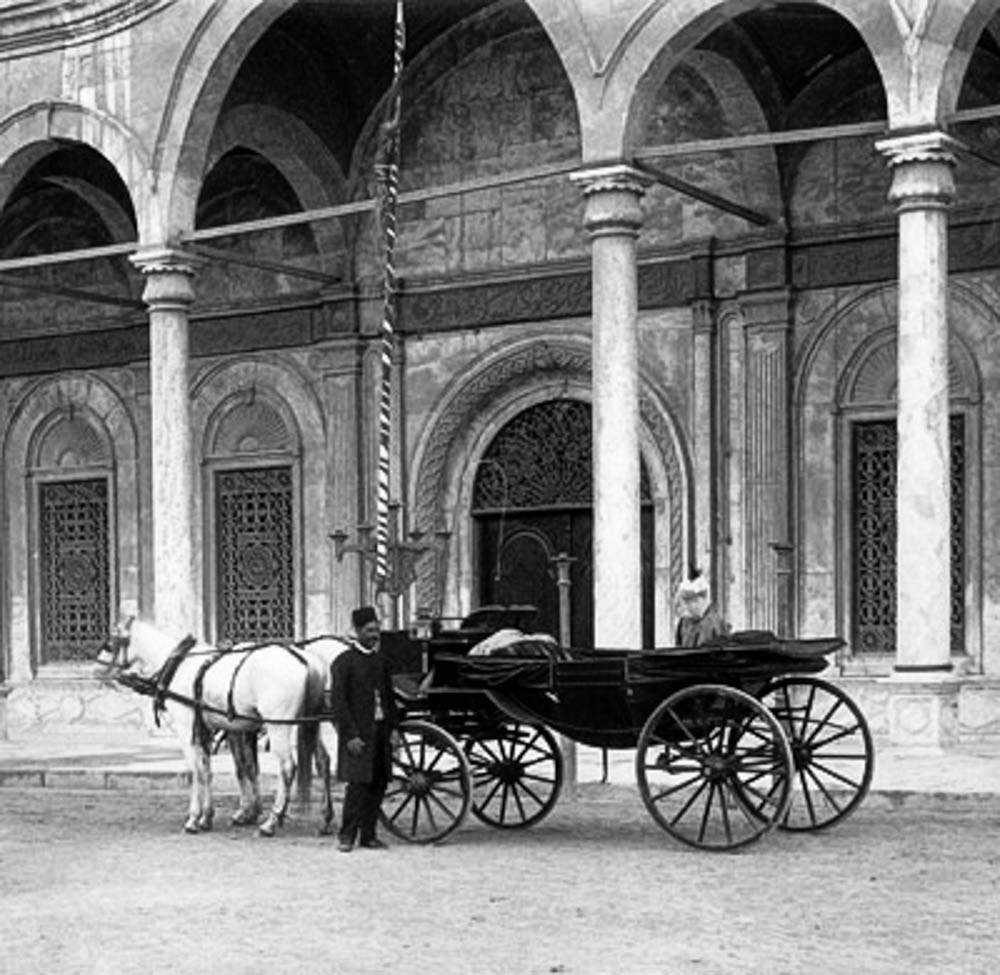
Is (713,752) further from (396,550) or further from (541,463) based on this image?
(541,463)

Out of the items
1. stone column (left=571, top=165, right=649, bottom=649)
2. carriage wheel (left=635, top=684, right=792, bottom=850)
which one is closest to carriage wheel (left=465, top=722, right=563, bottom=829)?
carriage wheel (left=635, top=684, right=792, bottom=850)

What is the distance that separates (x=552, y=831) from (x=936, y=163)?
524cm

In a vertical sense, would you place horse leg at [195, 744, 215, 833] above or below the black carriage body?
below

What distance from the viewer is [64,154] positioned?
66.1 ft

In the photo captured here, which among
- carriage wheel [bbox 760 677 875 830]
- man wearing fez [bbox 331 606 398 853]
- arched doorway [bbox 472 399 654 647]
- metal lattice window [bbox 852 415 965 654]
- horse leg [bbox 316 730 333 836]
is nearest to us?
carriage wheel [bbox 760 677 875 830]

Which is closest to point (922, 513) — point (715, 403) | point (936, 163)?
point (936, 163)

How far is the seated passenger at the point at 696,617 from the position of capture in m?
12.8

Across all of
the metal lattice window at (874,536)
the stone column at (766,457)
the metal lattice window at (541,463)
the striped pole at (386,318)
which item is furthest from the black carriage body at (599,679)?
the metal lattice window at (541,463)

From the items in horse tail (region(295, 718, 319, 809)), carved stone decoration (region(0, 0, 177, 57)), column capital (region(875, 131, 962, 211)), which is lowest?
horse tail (region(295, 718, 319, 809))

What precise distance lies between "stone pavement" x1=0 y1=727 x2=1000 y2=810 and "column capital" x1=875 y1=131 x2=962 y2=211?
12.1ft

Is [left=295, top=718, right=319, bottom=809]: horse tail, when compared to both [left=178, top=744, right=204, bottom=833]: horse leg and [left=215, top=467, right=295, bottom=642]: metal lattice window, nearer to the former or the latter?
[left=178, top=744, right=204, bottom=833]: horse leg

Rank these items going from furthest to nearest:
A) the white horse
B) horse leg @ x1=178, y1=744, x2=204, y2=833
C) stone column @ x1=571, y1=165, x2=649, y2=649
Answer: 1. stone column @ x1=571, y1=165, x2=649, y2=649
2. horse leg @ x1=178, y1=744, x2=204, y2=833
3. the white horse

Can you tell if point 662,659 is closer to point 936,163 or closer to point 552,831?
point 552,831

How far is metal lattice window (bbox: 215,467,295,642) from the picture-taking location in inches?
795
